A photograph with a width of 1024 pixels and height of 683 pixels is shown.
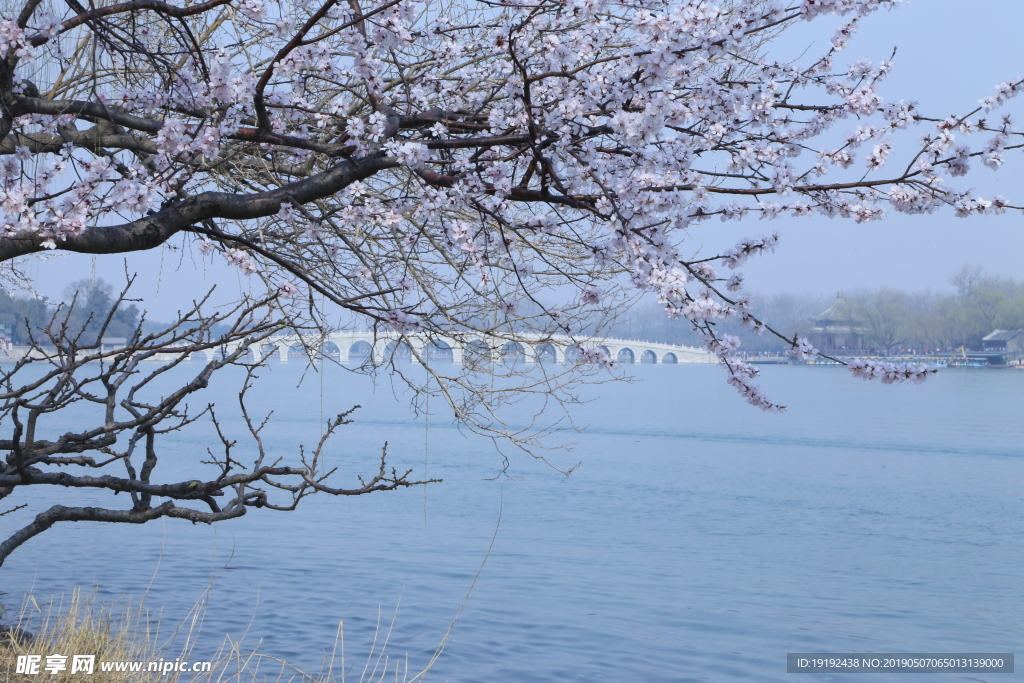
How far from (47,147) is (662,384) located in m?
89.5

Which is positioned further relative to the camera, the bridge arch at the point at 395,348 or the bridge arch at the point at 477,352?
the bridge arch at the point at 477,352

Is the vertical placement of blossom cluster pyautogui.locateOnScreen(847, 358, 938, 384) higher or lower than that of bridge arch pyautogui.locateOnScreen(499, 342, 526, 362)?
lower

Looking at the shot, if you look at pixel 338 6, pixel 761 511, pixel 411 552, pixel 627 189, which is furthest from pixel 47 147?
pixel 761 511

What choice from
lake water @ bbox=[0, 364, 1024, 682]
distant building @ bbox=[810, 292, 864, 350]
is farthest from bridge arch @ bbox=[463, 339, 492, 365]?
distant building @ bbox=[810, 292, 864, 350]

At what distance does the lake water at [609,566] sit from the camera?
10.8 metres

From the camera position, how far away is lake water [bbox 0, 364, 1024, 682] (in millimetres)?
10797

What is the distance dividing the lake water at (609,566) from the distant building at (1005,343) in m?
82.3

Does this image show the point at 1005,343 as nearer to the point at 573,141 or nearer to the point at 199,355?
the point at 199,355

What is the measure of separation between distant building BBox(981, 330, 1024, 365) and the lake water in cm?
8234

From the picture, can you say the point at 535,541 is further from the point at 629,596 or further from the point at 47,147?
the point at 47,147

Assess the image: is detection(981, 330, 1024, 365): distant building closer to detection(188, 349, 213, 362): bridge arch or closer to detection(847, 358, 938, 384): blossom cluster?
detection(188, 349, 213, 362): bridge arch

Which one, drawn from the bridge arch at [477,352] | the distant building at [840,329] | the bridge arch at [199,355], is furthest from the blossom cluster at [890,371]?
the distant building at [840,329]

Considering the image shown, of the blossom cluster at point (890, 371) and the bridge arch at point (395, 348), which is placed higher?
the bridge arch at point (395, 348)

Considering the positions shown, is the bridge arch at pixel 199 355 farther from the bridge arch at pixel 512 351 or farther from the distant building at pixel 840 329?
the distant building at pixel 840 329
